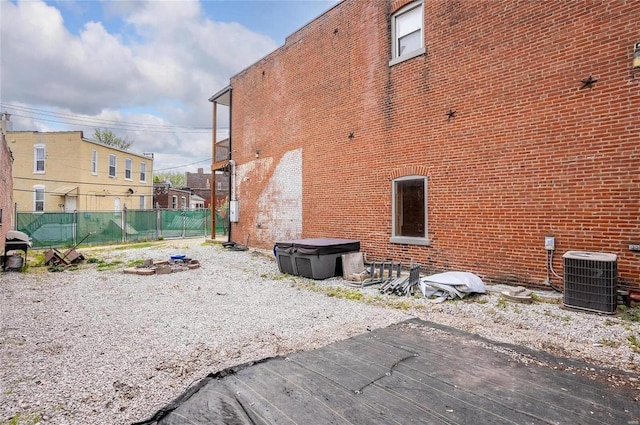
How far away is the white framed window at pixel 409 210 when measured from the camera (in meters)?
8.57

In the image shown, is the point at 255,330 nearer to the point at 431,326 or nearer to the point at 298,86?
the point at 431,326

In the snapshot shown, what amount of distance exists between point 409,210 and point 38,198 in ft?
80.5

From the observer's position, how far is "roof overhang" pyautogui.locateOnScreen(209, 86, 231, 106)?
1714 cm

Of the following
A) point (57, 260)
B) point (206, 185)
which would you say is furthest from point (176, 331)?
point (206, 185)

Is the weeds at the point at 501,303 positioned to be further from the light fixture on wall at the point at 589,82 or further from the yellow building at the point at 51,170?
the yellow building at the point at 51,170

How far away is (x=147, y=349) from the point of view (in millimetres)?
4285

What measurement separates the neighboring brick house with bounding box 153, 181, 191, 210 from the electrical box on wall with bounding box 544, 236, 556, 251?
32.6 meters

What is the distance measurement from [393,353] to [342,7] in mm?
10362

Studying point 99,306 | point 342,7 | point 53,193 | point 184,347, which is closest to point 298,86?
point 342,7

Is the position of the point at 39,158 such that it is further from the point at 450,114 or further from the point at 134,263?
the point at 450,114

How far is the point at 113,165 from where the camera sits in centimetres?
2573

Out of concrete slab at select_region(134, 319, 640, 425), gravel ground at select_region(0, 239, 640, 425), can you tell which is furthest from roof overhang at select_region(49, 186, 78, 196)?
concrete slab at select_region(134, 319, 640, 425)

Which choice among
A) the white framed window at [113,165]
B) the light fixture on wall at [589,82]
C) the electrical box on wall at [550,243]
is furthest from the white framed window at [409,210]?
the white framed window at [113,165]

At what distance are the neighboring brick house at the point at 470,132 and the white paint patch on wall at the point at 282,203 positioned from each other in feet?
0.40
